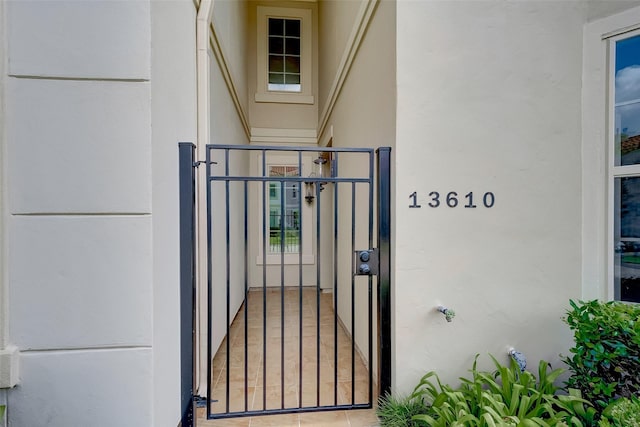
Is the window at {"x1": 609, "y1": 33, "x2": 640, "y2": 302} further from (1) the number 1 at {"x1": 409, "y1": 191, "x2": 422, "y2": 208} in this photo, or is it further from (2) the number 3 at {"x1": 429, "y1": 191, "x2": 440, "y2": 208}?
(1) the number 1 at {"x1": 409, "y1": 191, "x2": 422, "y2": 208}

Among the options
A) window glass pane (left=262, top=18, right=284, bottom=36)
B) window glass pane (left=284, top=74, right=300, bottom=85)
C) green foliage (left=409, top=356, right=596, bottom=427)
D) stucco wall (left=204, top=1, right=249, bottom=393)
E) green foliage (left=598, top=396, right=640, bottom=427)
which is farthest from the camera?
window glass pane (left=284, top=74, right=300, bottom=85)

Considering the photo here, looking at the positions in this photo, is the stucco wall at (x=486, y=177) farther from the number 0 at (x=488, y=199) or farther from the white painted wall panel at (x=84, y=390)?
the white painted wall panel at (x=84, y=390)

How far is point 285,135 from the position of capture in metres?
5.56

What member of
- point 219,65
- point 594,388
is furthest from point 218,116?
point 594,388

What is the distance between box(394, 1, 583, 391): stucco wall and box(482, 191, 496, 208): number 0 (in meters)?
0.03

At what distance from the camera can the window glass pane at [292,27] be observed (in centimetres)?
565

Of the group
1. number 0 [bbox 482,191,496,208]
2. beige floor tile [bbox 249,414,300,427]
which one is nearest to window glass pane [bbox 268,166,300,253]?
beige floor tile [bbox 249,414,300,427]

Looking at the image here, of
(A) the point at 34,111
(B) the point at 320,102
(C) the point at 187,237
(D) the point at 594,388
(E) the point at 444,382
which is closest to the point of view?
(A) the point at 34,111

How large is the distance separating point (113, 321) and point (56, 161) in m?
0.71

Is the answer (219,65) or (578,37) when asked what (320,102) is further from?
(578,37)

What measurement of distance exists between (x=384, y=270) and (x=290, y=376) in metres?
1.29

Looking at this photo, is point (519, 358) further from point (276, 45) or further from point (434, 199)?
point (276, 45)

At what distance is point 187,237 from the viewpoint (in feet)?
5.39

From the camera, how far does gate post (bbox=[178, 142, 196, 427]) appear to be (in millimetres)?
1624
